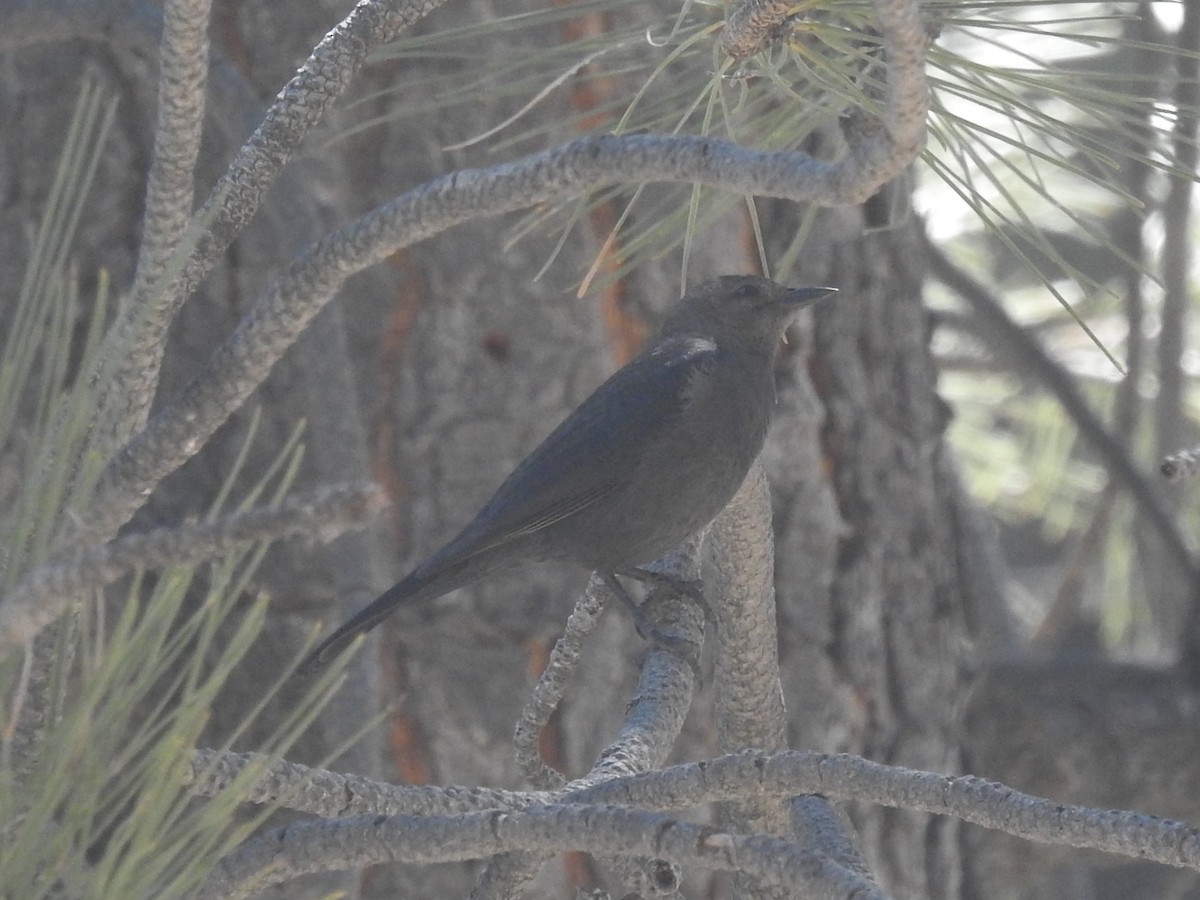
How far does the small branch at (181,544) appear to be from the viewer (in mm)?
1079

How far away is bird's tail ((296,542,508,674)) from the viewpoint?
10.1 feet

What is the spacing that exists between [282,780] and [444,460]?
2.07 metres

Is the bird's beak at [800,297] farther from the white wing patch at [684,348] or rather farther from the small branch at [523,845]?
the small branch at [523,845]

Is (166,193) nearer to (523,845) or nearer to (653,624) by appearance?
(523,845)

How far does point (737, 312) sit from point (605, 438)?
1.50 feet

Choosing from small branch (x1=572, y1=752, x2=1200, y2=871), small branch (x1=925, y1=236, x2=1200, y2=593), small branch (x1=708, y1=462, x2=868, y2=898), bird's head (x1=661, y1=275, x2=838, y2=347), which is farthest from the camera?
small branch (x1=925, y1=236, x2=1200, y2=593)

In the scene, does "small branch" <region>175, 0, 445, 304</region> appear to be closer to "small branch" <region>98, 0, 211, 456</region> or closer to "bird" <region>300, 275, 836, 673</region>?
"small branch" <region>98, 0, 211, 456</region>

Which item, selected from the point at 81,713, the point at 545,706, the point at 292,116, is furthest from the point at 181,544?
the point at 545,706

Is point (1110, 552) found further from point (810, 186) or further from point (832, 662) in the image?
point (810, 186)

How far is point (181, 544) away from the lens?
1.10 m

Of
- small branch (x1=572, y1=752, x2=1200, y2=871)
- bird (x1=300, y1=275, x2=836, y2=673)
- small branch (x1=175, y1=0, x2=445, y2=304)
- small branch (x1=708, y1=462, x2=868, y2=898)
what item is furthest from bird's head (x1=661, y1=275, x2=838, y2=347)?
small branch (x1=572, y1=752, x2=1200, y2=871)

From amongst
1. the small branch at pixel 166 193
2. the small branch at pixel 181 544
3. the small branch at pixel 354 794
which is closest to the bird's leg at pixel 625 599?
the small branch at pixel 354 794

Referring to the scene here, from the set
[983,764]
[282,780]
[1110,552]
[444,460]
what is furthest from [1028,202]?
[282,780]

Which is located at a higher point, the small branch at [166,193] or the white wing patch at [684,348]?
the white wing patch at [684,348]
